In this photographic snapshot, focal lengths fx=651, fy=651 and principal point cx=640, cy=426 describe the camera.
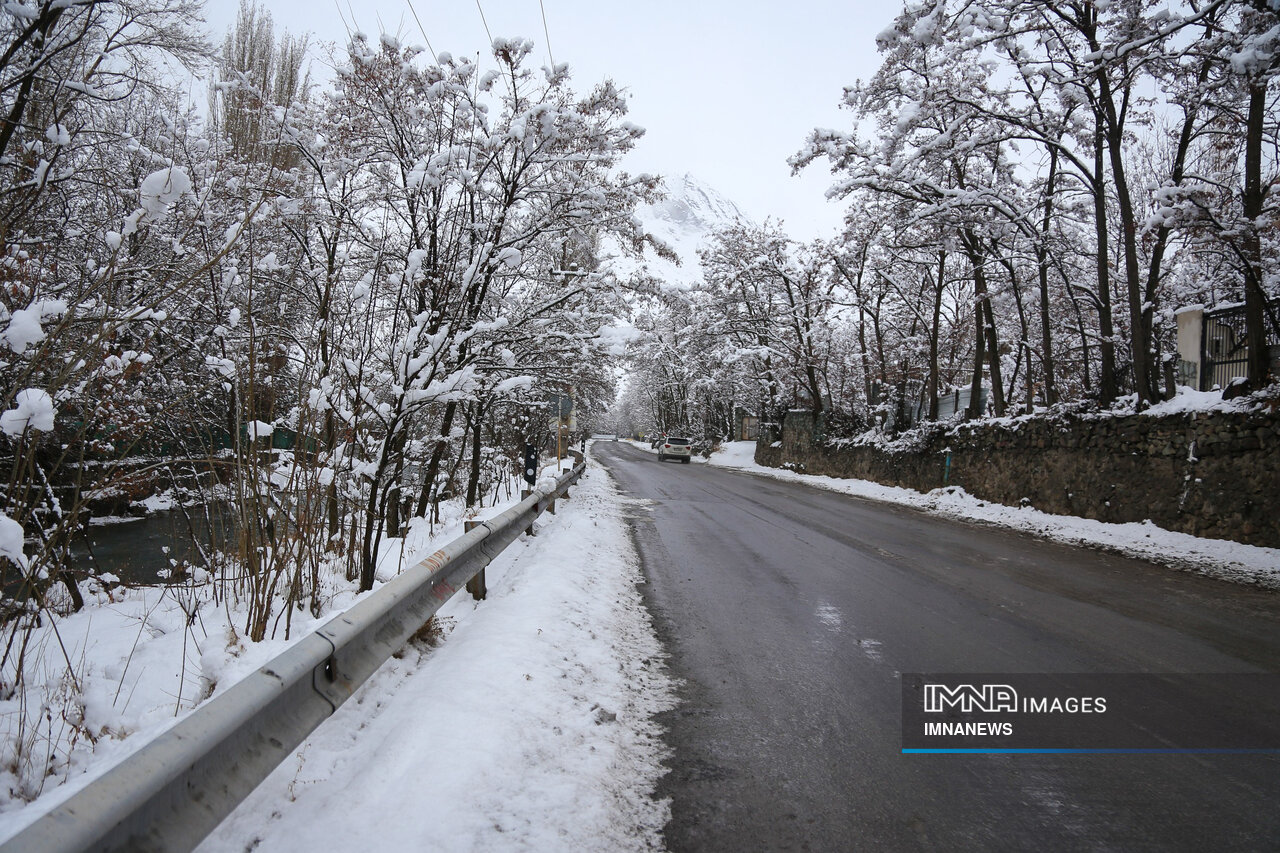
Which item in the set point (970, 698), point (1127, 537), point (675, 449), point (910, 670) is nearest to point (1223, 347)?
point (1127, 537)

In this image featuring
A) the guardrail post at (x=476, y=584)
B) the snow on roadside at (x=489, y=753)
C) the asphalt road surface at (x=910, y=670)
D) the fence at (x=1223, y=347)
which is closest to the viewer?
the snow on roadside at (x=489, y=753)

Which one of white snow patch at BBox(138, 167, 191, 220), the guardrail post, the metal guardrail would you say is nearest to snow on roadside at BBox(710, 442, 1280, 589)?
the guardrail post

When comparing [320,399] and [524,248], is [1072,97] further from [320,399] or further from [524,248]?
[320,399]

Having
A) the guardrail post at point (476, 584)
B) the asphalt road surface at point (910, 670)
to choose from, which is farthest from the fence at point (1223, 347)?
the guardrail post at point (476, 584)

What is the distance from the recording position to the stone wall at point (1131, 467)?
28.5 ft

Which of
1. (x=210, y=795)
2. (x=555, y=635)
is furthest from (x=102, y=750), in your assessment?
(x=555, y=635)

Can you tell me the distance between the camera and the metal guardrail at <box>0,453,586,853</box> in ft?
4.24

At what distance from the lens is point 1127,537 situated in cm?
970

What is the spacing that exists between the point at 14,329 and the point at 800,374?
27.3 meters

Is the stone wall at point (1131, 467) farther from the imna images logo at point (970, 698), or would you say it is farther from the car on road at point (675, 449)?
the car on road at point (675, 449)

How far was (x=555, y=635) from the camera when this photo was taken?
411 centimetres

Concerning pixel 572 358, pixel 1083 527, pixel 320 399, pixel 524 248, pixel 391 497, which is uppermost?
pixel 524 248

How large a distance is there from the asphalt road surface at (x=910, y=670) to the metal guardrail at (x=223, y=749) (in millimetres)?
1341

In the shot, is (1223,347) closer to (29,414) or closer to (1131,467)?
(1131,467)
